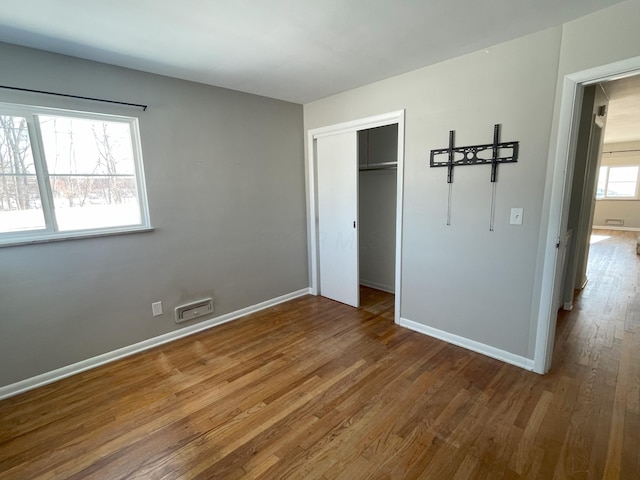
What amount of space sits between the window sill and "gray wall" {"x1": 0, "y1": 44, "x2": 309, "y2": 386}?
52mm

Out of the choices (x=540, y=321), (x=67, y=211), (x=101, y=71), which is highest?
(x=101, y=71)

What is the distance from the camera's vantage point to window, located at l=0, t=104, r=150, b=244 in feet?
6.70

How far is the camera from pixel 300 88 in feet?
9.93

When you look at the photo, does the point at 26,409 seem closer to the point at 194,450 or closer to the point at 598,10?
the point at 194,450

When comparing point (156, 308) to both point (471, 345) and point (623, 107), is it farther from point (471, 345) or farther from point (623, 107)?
point (623, 107)

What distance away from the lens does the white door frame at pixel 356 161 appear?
2.81 meters

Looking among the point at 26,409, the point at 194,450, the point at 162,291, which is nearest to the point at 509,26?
the point at 194,450

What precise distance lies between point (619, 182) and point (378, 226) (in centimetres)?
A: 905

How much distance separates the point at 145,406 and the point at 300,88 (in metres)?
3.03

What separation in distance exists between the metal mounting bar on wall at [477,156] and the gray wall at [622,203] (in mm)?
8655

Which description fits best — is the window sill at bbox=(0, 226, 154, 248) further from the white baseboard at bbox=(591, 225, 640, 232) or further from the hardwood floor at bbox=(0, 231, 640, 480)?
the white baseboard at bbox=(591, 225, 640, 232)

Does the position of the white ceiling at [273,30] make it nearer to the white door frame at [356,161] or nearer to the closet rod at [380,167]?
A: the white door frame at [356,161]

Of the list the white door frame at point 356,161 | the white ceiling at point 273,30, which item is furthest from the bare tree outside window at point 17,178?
the white door frame at point 356,161

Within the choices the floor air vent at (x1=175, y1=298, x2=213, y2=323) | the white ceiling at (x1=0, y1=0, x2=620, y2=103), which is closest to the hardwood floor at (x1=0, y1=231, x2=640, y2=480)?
the floor air vent at (x1=175, y1=298, x2=213, y2=323)
